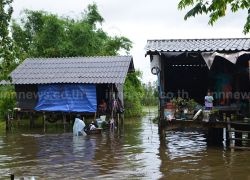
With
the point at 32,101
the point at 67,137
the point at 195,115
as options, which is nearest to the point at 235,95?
the point at 195,115

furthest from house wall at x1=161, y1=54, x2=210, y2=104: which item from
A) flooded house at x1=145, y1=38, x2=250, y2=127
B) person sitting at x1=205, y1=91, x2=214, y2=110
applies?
person sitting at x1=205, y1=91, x2=214, y2=110

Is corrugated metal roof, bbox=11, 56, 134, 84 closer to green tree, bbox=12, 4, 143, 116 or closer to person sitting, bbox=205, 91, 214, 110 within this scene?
green tree, bbox=12, 4, 143, 116

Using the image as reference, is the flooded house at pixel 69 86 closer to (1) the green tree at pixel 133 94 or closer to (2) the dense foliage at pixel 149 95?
(1) the green tree at pixel 133 94

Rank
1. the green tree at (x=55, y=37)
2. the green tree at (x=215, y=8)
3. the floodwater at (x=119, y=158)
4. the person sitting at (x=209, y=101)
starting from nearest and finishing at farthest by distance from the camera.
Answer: the green tree at (x=215, y=8) → the floodwater at (x=119, y=158) → the person sitting at (x=209, y=101) → the green tree at (x=55, y=37)

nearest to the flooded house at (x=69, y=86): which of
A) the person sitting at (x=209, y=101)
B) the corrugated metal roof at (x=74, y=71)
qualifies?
the corrugated metal roof at (x=74, y=71)

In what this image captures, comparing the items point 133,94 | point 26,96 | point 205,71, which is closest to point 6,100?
point 26,96

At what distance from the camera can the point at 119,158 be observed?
11.8 m

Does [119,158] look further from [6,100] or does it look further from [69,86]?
[6,100]

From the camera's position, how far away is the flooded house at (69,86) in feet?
68.7

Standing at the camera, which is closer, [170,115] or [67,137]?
[170,115]

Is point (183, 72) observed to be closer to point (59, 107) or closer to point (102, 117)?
point (102, 117)

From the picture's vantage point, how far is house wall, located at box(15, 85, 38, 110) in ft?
72.5

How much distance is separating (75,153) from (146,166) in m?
3.15

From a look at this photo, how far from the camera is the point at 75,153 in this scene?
503 inches
